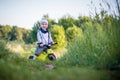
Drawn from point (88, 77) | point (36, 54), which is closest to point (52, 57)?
point (36, 54)

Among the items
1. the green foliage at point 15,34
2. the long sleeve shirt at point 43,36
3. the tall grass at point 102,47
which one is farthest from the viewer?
the green foliage at point 15,34

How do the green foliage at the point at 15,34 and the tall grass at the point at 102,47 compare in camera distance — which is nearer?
the tall grass at the point at 102,47

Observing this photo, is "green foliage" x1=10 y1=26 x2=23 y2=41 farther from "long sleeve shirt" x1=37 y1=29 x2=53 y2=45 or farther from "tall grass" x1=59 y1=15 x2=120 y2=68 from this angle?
"tall grass" x1=59 y1=15 x2=120 y2=68

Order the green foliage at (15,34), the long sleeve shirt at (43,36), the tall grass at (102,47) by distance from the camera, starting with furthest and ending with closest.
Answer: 1. the green foliage at (15,34)
2. the long sleeve shirt at (43,36)
3. the tall grass at (102,47)

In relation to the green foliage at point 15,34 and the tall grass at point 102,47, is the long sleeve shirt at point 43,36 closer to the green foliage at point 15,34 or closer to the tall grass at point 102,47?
the tall grass at point 102,47

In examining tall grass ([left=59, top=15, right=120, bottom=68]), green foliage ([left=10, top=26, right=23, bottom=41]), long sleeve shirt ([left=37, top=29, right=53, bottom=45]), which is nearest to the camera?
tall grass ([left=59, top=15, right=120, bottom=68])

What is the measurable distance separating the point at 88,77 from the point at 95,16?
277 centimetres

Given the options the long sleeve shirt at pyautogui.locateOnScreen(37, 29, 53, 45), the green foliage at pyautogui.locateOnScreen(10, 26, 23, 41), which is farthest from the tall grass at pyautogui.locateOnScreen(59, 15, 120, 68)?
the green foliage at pyautogui.locateOnScreen(10, 26, 23, 41)

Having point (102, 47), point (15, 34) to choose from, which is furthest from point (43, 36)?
point (15, 34)

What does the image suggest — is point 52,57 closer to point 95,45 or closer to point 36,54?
point 36,54

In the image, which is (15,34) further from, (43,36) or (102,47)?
(102,47)

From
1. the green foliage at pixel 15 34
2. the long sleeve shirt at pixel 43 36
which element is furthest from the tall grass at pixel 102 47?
Result: the green foliage at pixel 15 34

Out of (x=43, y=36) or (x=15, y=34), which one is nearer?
(x=43, y=36)

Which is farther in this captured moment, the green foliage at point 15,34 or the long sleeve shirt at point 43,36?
the green foliage at point 15,34
